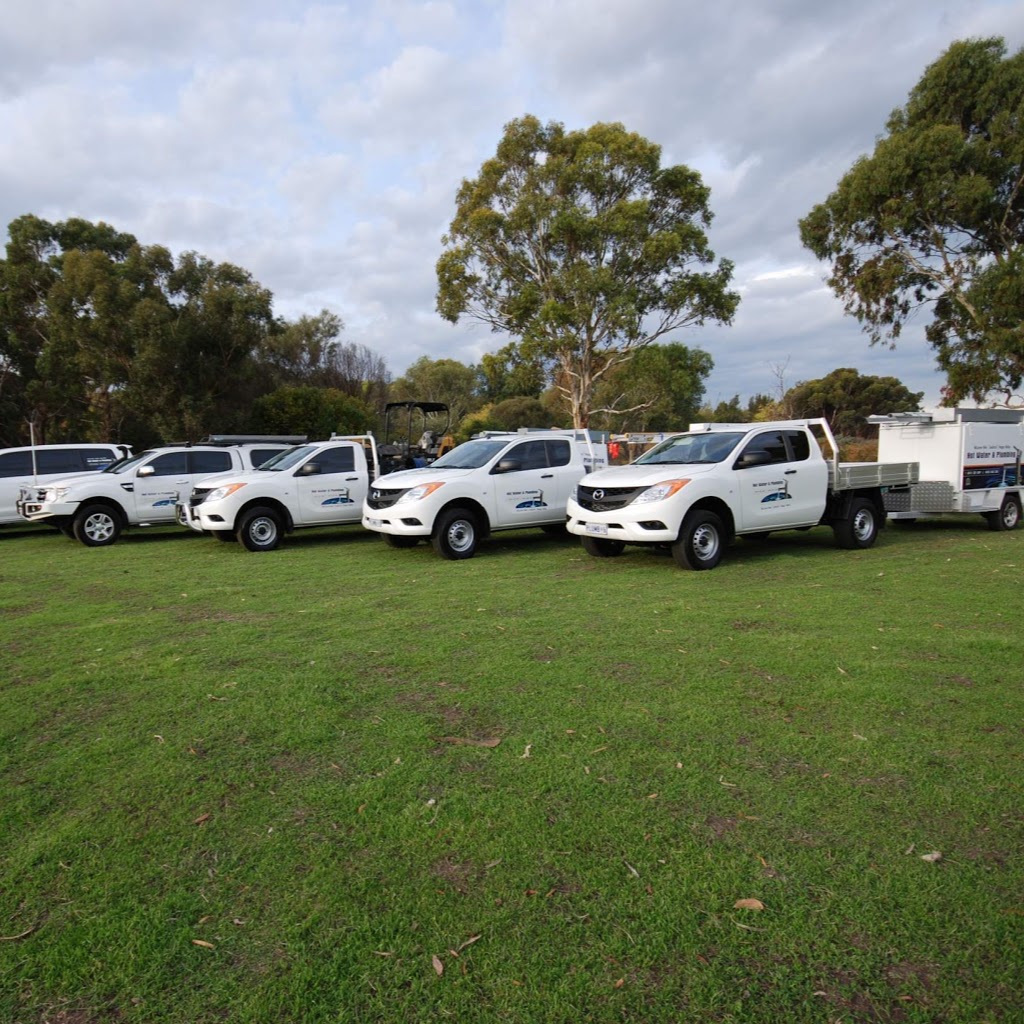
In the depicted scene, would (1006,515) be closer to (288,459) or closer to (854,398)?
(288,459)

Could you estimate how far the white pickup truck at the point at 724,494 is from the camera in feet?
30.8

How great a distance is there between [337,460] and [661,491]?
600 centimetres

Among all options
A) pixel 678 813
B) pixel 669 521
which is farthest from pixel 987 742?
pixel 669 521

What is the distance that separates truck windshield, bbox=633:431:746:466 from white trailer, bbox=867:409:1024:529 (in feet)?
12.5

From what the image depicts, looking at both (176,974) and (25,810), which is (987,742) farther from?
(25,810)

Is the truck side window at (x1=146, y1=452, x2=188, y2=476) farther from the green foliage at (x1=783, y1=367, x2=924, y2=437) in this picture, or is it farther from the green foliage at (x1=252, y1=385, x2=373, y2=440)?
the green foliage at (x1=783, y1=367, x2=924, y2=437)

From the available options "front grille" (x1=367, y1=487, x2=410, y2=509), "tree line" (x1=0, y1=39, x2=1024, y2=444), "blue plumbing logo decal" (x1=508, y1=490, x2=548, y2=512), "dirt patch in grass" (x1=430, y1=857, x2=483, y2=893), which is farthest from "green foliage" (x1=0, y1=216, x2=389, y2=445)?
"dirt patch in grass" (x1=430, y1=857, x2=483, y2=893)

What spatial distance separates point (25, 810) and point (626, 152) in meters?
25.8

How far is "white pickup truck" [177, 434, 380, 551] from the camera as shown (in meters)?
Result: 11.9

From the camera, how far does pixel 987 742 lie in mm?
4016

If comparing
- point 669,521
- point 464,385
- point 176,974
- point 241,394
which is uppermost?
point 464,385

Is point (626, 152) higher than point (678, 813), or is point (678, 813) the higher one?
point (626, 152)

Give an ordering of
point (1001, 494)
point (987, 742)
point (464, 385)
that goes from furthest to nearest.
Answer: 1. point (464, 385)
2. point (1001, 494)
3. point (987, 742)

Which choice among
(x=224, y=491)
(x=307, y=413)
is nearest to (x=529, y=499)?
(x=224, y=491)
